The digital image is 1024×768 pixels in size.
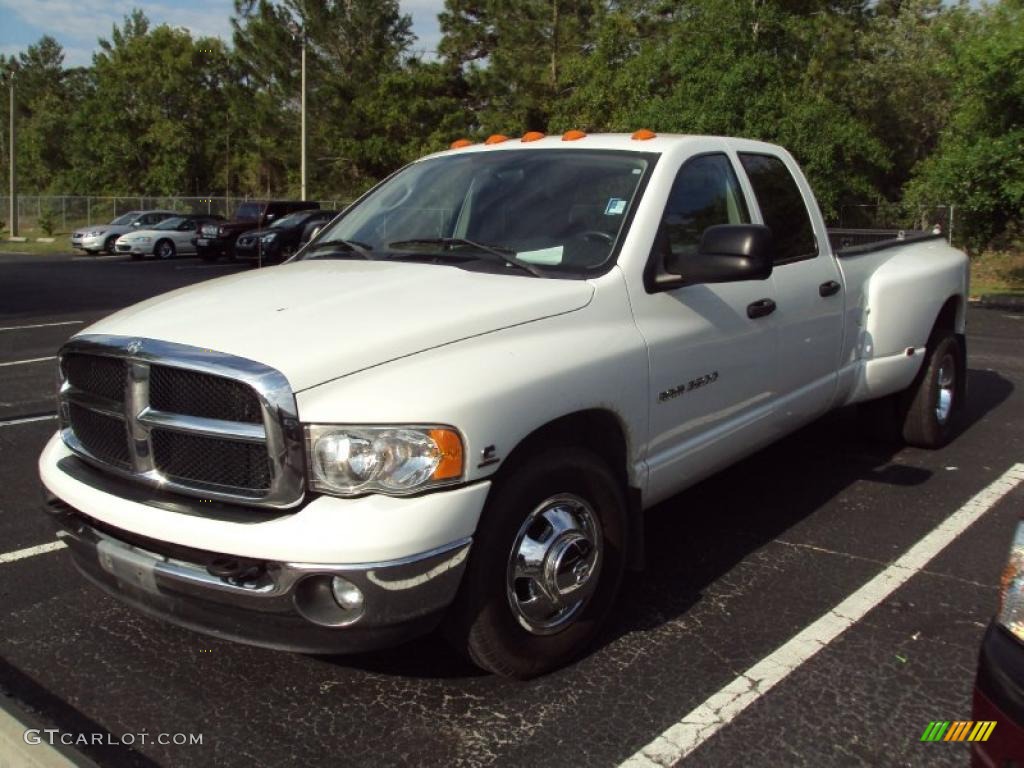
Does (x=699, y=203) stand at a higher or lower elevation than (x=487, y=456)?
higher

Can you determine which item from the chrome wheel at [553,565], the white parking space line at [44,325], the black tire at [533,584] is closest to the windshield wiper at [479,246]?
the black tire at [533,584]

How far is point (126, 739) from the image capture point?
2938 mm

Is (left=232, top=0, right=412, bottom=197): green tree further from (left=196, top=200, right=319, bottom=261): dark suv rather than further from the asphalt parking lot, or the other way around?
the asphalt parking lot

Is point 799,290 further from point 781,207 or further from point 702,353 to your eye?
point 702,353

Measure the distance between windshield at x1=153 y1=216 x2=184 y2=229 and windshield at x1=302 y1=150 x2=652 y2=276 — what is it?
28.8 metres

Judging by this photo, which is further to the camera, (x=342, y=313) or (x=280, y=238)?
(x=280, y=238)

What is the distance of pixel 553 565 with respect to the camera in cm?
314

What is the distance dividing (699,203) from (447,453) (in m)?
2.01

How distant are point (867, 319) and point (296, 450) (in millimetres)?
3756

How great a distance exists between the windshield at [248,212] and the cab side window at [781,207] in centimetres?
2582

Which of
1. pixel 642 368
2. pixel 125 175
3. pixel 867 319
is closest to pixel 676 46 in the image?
pixel 867 319

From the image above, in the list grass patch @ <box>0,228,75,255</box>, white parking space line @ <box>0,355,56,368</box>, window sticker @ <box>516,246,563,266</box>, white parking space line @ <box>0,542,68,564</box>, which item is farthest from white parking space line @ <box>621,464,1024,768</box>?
grass patch @ <box>0,228,75,255</box>

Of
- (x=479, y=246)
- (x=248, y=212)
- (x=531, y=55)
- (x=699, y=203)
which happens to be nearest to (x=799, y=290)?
(x=699, y=203)

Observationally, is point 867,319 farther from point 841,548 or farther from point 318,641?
point 318,641
